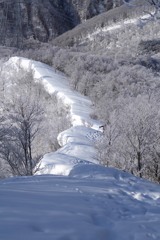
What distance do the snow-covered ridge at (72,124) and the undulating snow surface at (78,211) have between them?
10.2ft

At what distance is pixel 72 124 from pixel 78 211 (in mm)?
27620

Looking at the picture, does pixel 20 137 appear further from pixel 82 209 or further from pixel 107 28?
pixel 107 28

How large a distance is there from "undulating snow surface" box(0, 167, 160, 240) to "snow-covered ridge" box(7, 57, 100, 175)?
10.2ft

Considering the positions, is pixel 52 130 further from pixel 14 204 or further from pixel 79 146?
pixel 14 204

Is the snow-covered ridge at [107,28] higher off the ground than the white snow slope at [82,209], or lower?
higher

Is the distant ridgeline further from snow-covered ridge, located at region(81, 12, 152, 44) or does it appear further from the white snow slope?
snow-covered ridge, located at region(81, 12, 152, 44)

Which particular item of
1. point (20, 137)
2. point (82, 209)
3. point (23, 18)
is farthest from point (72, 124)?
point (23, 18)

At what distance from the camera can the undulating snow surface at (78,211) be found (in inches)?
146

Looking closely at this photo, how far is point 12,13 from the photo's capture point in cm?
327

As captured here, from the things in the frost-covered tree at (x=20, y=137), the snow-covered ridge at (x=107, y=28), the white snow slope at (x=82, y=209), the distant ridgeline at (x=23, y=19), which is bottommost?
the frost-covered tree at (x=20, y=137)

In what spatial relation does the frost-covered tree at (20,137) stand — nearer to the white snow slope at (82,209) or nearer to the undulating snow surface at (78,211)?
the white snow slope at (82,209)

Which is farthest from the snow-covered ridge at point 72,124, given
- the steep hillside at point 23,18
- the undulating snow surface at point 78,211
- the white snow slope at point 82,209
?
the steep hillside at point 23,18

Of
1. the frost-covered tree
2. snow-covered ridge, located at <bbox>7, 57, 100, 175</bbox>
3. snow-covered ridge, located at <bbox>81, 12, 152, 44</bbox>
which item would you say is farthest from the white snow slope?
snow-covered ridge, located at <bbox>81, 12, 152, 44</bbox>

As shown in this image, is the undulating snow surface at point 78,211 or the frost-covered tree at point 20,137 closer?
the undulating snow surface at point 78,211
